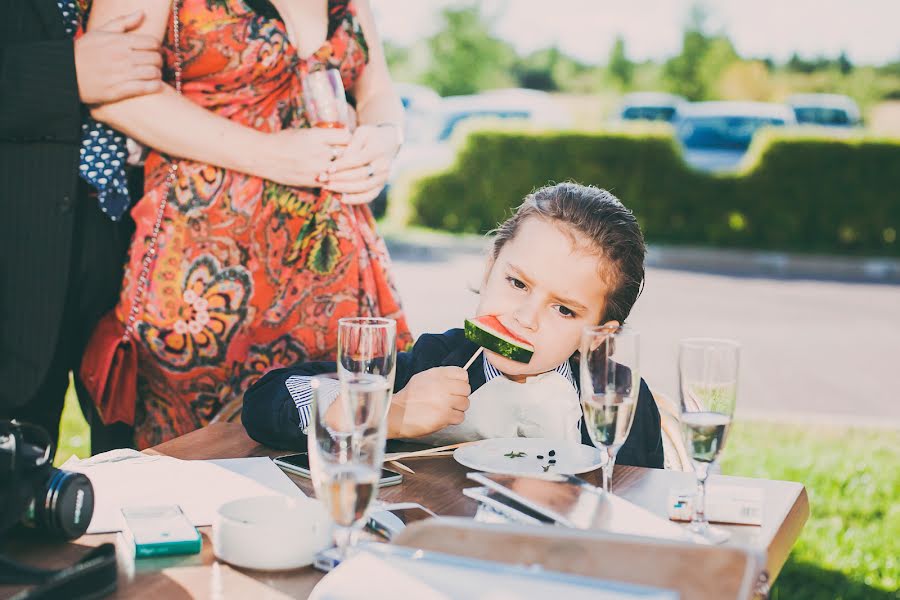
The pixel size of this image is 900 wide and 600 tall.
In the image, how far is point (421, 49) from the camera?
3803 centimetres

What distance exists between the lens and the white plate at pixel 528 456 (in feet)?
6.86

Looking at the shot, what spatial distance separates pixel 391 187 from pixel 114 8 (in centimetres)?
1395

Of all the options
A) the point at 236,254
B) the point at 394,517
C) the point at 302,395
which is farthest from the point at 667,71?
the point at 394,517

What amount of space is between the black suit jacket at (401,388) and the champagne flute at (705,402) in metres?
0.68

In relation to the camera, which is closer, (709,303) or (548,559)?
(548,559)

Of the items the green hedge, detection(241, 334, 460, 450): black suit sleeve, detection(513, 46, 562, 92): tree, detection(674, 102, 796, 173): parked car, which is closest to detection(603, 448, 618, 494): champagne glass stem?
detection(241, 334, 460, 450): black suit sleeve

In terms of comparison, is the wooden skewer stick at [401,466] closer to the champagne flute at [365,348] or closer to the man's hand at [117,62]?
the champagne flute at [365,348]

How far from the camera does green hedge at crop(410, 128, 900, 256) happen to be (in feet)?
46.9

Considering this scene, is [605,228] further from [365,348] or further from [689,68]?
[689,68]

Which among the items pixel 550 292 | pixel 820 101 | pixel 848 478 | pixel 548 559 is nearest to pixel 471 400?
pixel 550 292

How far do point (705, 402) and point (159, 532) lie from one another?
3.07 feet

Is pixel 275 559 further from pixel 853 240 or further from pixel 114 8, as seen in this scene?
pixel 853 240

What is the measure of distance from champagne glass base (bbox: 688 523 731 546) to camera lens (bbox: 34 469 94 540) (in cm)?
99

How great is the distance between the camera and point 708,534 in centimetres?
179
